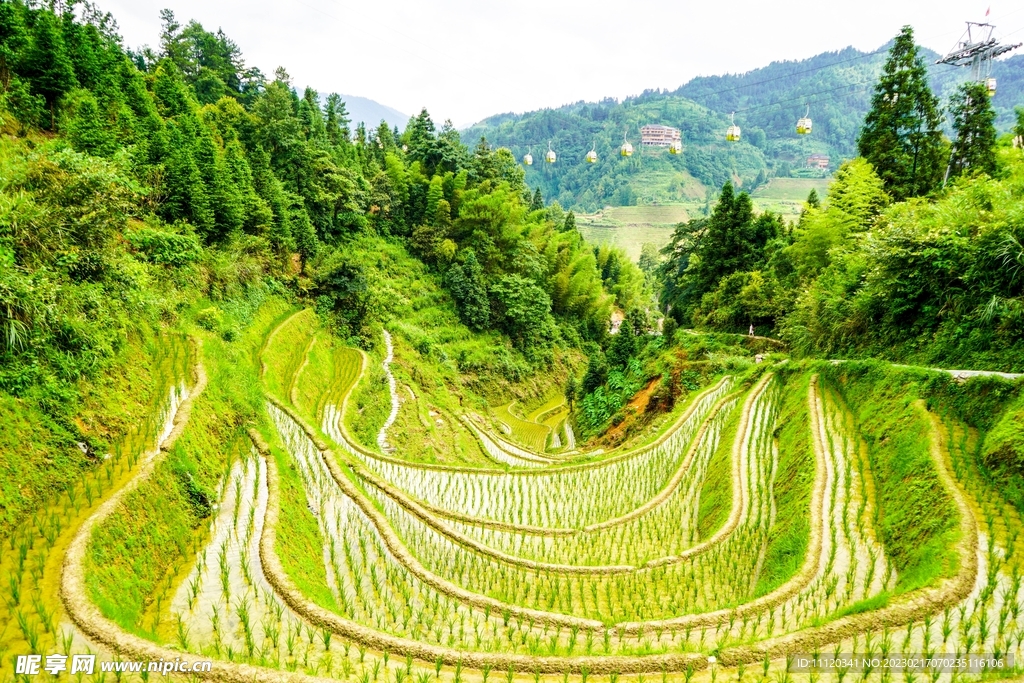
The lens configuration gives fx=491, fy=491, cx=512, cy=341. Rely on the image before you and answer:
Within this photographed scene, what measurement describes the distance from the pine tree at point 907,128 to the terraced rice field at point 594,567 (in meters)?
12.9

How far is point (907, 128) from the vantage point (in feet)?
64.2

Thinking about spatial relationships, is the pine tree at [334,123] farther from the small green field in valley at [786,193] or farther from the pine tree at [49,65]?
the small green field in valley at [786,193]

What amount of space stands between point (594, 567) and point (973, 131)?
79.0ft

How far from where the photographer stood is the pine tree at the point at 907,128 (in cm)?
1903

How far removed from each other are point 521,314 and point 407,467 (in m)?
17.2

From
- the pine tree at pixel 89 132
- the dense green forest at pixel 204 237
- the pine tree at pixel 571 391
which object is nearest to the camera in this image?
the dense green forest at pixel 204 237

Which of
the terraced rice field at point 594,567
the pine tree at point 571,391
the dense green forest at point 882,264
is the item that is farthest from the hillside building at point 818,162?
the terraced rice field at point 594,567

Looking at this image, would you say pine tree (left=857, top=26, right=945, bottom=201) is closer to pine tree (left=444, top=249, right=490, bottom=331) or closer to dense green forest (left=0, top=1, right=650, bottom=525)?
dense green forest (left=0, top=1, right=650, bottom=525)

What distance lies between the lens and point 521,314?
2928 cm

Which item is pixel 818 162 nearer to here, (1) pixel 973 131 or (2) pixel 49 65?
(1) pixel 973 131

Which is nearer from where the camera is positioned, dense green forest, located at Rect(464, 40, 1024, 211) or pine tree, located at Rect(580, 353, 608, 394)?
pine tree, located at Rect(580, 353, 608, 394)
